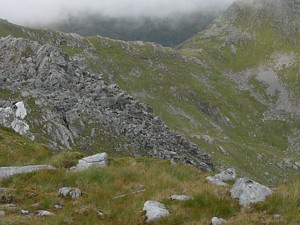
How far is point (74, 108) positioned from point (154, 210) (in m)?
58.0

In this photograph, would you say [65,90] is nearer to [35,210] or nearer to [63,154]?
[63,154]

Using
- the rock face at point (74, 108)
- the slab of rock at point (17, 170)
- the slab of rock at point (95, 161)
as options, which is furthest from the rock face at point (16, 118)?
the slab of rock at point (17, 170)

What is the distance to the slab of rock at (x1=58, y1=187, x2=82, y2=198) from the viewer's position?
45.1 ft

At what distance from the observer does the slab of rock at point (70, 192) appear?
541 inches

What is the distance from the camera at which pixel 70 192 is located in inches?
547

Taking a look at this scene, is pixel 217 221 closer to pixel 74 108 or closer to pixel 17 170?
pixel 17 170

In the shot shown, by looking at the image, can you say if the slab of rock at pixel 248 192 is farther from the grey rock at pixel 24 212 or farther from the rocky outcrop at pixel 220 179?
the grey rock at pixel 24 212

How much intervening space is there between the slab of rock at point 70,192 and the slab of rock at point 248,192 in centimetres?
547

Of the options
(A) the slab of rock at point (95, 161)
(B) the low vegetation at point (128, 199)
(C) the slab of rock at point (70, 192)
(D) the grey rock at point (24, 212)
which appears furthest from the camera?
(A) the slab of rock at point (95, 161)

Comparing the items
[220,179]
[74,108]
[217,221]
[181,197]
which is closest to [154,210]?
[181,197]

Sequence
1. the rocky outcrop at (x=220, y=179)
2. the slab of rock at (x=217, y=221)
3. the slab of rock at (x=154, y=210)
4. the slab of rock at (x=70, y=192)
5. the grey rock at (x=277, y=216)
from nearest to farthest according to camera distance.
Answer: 1. the slab of rock at (x=217, y=221)
2. the grey rock at (x=277, y=216)
3. the slab of rock at (x=154, y=210)
4. the slab of rock at (x=70, y=192)
5. the rocky outcrop at (x=220, y=179)

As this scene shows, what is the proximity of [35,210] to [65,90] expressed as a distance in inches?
2504

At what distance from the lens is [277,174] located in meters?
184

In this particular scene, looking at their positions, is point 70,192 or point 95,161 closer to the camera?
point 70,192
